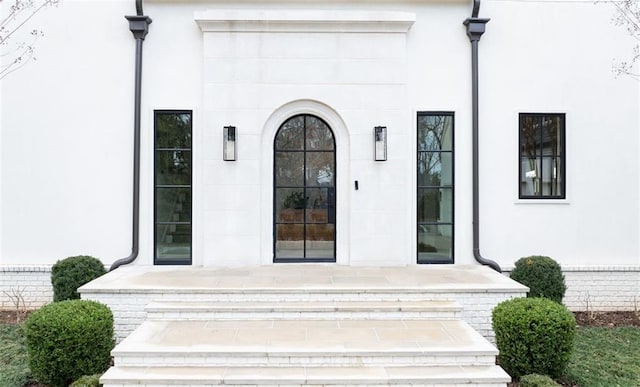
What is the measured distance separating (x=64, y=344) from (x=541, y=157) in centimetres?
777

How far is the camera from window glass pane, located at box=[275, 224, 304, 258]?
7.84 metres

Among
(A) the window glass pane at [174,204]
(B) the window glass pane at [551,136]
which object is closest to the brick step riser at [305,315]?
(A) the window glass pane at [174,204]

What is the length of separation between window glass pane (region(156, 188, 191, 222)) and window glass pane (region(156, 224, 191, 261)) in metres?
0.14

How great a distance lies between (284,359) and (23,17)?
24.2 feet

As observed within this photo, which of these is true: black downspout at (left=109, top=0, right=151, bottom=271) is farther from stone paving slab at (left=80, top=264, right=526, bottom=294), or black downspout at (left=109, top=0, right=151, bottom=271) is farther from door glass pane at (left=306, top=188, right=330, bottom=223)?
door glass pane at (left=306, top=188, right=330, bottom=223)

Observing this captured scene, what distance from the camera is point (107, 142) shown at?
760 cm

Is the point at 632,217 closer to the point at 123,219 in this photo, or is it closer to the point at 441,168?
the point at 441,168

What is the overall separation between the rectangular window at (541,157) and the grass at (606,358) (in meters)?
2.44

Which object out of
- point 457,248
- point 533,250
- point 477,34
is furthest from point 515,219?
point 477,34

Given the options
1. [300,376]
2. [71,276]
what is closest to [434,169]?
[300,376]

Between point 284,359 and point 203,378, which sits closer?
point 203,378

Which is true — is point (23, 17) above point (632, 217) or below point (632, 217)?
above

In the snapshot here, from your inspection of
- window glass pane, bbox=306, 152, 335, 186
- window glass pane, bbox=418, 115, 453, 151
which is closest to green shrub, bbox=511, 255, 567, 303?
window glass pane, bbox=418, 115, 453, 151

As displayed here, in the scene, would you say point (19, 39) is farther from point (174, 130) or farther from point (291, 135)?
point (291, 135)
